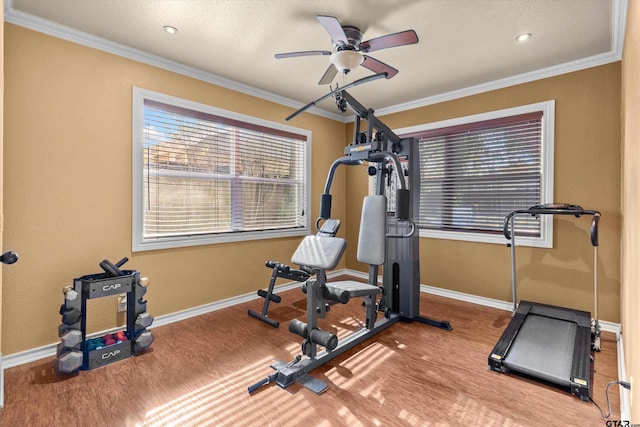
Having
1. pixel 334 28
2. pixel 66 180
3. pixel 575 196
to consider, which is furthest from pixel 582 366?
pixel 66 180

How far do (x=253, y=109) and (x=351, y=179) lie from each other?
1937mm

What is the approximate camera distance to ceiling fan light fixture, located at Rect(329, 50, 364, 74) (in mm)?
2156

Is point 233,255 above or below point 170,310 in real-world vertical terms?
above

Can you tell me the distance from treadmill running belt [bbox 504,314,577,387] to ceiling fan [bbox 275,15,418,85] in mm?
2229

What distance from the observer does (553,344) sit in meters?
2.39

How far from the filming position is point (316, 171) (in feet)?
15.1

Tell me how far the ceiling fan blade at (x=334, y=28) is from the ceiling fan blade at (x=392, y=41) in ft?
0.48

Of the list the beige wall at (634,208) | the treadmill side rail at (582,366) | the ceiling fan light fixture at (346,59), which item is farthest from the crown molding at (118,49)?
the treadmill side rail at (582,366)

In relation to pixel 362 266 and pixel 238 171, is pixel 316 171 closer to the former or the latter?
pixel 238 171

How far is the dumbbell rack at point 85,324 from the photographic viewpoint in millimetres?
2176

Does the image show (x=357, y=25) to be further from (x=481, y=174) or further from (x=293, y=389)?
(x=293, y=389)

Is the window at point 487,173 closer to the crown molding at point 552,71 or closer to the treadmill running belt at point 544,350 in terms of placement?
the crown molding at point 552,71

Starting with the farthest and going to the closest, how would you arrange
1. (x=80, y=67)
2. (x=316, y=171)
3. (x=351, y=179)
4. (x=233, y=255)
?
(x=351, y=179), (x=316, y=171), (x=233, y=255), (x=80, y=67)

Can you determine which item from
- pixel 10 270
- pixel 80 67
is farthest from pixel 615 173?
pixel 10 270
